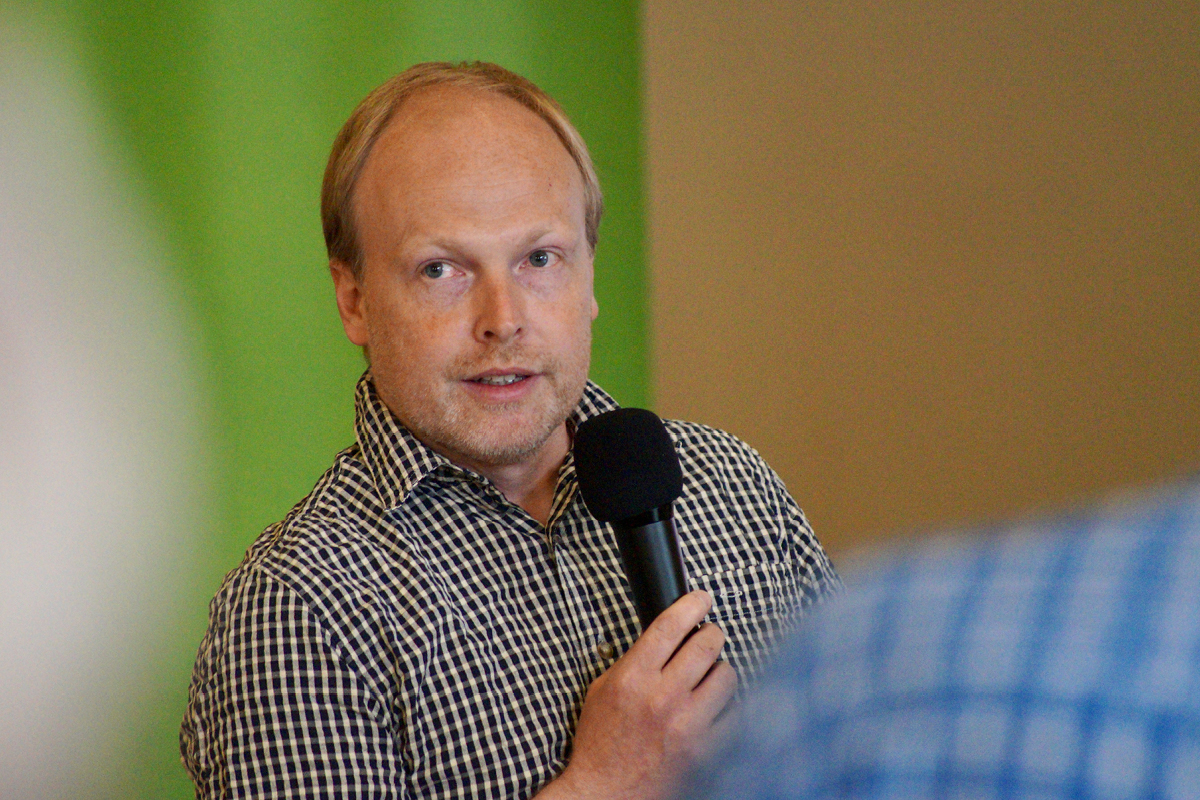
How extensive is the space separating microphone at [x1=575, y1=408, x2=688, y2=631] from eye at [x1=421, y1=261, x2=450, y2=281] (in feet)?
1.14

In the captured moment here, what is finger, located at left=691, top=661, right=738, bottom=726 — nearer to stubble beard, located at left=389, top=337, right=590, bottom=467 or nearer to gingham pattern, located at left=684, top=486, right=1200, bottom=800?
stubble beard, located at left=389, top=337, right=590, bottom=467

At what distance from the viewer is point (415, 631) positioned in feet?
4.41

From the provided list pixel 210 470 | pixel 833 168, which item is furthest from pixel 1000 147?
pixel 210 470

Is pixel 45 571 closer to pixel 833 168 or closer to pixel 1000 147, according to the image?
pixel 833 168

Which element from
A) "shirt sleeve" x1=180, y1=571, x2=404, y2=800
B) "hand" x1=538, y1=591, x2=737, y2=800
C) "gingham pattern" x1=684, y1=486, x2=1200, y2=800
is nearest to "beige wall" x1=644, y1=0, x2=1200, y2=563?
"hand" x1=538, y1=591, x2=737, y2=800

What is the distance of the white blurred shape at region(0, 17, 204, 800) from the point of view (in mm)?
2379

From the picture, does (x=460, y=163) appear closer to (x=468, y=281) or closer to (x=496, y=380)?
(x=468, y=281)

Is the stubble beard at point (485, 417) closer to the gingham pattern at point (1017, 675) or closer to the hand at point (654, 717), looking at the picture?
the hand at point (654, 717)

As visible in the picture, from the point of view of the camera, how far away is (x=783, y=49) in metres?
2.85

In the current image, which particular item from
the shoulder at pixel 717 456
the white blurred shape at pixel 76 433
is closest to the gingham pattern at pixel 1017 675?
the shoulder at pixel 717 456

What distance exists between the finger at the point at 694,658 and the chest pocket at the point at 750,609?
22 cm

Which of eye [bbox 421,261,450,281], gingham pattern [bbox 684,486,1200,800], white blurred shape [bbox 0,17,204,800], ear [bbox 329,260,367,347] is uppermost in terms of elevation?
gingham pattern [bbox 684,486,1200,800]

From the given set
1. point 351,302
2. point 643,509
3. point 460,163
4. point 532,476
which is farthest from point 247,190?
point 643,509

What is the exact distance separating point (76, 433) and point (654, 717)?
1.67 meters
